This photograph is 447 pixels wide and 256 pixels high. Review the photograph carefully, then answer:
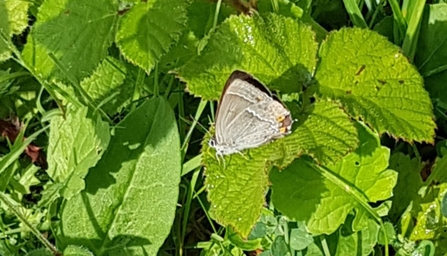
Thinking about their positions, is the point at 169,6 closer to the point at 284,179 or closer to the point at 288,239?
the point at 284,179

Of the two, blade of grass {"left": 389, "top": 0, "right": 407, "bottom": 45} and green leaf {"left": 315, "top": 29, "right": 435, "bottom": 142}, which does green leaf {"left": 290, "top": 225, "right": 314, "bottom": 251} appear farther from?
blade of grass {"left": 389, "top": 0, "right": 407, "bottom": 45}

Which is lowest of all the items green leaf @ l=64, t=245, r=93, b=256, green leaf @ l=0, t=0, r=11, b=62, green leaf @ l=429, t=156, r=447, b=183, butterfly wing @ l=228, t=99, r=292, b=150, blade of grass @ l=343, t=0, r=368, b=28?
green leaf @ l=429, t=156, r=447, b=183

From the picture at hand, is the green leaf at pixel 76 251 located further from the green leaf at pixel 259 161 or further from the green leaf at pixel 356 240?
the green leaf at pixel 356 240

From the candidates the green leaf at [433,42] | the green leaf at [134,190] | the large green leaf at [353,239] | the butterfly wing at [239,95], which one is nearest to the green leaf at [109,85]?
the green leaf at [134,190]

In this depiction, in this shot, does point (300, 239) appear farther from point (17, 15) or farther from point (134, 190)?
point (17, 15)

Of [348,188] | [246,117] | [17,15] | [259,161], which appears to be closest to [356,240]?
[348,188]

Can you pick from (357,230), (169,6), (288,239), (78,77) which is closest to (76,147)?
(78,77)

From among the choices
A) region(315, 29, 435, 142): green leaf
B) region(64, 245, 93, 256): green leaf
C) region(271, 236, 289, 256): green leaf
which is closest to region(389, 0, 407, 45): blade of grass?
region(315, 29, 435, 142): green leaf
